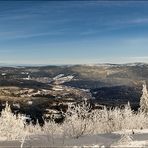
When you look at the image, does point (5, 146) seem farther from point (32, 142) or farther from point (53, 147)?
point (53, 147)

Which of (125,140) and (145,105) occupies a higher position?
(125,140)

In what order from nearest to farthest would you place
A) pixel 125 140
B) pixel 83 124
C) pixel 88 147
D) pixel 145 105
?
pixel 88 147, pixel 125 140, pixel 83 124, pixel 145 105

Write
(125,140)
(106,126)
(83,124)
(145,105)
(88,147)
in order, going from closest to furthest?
(88,147), (125,140), (83,124), (106,126), (145,105)

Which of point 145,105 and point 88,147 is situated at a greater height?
point 88,147

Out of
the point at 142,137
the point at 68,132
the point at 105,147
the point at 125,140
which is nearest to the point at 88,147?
the point at 105,147

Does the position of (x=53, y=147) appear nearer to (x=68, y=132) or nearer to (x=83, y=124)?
(x=68, y=132)

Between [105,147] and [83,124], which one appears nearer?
[105,147]

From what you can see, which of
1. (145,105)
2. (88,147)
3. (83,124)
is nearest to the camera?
(88,147)

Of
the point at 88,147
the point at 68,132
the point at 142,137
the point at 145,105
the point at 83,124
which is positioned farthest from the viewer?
the point at 145,105

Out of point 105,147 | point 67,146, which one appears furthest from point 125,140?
point 67,146
